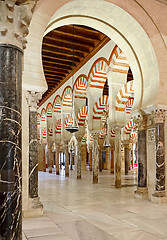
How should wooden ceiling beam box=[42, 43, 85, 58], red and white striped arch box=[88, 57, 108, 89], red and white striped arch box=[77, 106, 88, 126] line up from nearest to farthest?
1. red and white striped arch box=[88, 57, 108, 89]
2. wooden ceiling beam box=[42, 43, 85, 58]
3. red and white striped arch box=[77, 106, 88, 126]

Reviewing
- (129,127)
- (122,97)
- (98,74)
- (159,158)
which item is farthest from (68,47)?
(129,127)

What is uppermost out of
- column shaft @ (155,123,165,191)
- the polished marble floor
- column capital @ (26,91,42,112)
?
column capital @ (26,91,42,112)

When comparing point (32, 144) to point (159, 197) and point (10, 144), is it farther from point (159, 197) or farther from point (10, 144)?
point (159, 197)

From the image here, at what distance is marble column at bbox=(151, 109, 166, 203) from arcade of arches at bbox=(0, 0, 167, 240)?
0.06 feet

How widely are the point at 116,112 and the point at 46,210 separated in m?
3.90

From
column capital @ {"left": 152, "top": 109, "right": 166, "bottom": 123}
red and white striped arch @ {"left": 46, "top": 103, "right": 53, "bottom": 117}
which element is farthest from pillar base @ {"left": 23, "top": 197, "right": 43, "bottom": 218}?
red and white striped arch @ {"left": 46, "top": 103, "right": 53, "bottom": 117}

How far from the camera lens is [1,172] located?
1639mm

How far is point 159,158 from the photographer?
15.3 feet

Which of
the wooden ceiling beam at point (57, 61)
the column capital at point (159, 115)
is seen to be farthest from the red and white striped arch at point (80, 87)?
the column capital at point (159, 115)

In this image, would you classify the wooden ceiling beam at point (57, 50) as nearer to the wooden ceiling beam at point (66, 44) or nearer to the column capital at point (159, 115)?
the wooden ceiling beam at point (66, 44)

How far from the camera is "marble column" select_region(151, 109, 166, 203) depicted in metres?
4.61

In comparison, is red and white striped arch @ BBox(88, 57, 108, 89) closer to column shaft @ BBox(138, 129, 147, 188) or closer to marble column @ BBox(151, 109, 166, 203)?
column shaft @ BBox(138, 129, 147, 188)

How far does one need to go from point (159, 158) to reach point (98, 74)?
415 cm

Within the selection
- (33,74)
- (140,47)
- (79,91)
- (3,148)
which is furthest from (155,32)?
(79,91)
